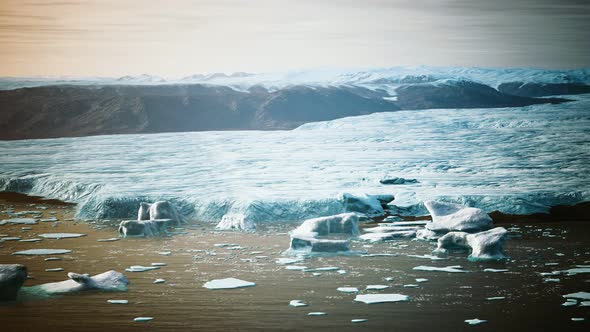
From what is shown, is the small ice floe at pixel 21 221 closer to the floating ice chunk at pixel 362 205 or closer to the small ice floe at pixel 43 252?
the small ice floe at pixel 43 252

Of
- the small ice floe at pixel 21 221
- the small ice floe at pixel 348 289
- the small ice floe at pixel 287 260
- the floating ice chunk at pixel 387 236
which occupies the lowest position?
the small ice floe at pixel 348 289

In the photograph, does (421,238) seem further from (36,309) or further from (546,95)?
(546,95)

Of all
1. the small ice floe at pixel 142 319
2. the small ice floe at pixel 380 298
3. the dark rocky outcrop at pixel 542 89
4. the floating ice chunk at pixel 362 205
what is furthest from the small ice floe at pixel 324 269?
the dark rocky outcrop at pixel 542 89

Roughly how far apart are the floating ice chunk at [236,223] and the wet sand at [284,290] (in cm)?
101

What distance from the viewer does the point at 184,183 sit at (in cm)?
1585

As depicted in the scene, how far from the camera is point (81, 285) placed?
702 centimetres

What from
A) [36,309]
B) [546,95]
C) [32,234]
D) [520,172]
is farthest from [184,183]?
[546,95]

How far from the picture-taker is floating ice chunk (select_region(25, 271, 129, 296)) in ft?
22.8

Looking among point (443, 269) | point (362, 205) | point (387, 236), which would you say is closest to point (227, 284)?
point (443, 269)

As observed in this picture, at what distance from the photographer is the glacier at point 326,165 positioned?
13.5 metres

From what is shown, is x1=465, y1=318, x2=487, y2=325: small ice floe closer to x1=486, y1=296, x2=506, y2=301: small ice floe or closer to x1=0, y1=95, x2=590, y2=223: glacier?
x1=486, y1=296, x2=506, y2=301: small ice floe

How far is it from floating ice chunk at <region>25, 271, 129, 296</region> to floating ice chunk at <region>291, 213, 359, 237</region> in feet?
13.3

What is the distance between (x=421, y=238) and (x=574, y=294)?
3.88 metres

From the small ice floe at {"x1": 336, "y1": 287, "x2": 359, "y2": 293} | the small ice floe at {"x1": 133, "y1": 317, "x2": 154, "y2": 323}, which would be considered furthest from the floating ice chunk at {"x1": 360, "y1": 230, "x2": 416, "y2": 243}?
the small ice floe at {"x1": 133, "y1": 317, "x2": 154, "y2": 323}
